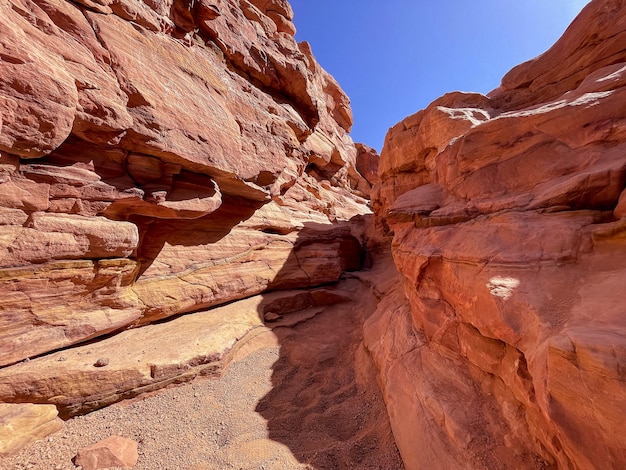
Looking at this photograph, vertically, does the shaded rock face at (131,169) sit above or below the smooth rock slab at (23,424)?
above

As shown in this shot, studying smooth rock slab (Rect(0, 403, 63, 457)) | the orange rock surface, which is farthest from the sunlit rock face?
smooth rock slab (Rect(0, 403, 63, 457))

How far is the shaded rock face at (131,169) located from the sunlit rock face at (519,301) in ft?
14.7

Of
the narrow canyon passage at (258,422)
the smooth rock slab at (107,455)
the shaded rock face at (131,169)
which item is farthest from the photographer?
the shaded rock face at (131,169)

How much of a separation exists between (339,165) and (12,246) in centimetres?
1691

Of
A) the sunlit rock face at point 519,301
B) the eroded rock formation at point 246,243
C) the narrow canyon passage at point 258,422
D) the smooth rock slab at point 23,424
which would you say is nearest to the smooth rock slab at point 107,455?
Answer: the narrow canyon passage at point 258,422

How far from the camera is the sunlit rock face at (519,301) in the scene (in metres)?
2.05

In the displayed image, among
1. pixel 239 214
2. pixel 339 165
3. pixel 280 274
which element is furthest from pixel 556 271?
pixel 339 165

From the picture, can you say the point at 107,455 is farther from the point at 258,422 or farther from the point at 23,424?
the point at 258,422

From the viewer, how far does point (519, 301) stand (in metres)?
2.88

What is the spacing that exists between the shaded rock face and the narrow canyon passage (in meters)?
0.70

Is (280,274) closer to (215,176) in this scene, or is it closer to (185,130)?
(215,176)

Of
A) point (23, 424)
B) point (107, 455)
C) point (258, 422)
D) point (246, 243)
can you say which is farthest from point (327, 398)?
point (246, 243)

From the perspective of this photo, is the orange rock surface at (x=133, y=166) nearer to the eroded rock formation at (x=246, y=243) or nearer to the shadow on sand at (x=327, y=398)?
the eroded rock formation at (x=246, y=243)

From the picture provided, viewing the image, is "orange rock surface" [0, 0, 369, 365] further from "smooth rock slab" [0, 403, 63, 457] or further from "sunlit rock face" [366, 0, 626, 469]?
"sunlit rock face" [366, 0, 626, 469]
